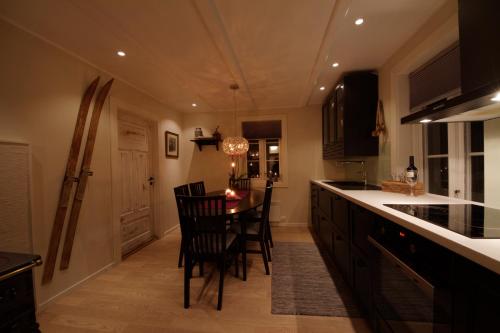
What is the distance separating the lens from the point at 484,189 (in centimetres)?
146

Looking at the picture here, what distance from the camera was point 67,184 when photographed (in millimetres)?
2018

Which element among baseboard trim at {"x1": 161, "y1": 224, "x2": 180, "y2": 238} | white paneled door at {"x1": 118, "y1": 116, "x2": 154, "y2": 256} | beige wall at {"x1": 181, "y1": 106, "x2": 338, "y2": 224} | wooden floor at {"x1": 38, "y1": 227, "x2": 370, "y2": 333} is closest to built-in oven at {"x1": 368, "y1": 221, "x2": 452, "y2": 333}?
wooden floor at {"x1": 38, "y1": 227, "x2": 370, "y2": 333}

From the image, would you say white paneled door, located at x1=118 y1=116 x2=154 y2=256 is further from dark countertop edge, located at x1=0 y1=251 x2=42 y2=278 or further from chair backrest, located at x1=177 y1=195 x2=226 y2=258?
dark countertop edge, located at x1=0 y1=251 x2=42 y2=278

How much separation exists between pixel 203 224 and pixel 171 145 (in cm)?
260

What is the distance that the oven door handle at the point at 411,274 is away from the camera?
2.84 ft

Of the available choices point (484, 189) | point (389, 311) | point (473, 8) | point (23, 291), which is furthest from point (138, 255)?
point (473, 8)

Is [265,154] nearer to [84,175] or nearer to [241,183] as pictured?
[241,183]

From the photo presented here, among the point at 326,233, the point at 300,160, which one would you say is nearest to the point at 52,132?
the point at 326,233

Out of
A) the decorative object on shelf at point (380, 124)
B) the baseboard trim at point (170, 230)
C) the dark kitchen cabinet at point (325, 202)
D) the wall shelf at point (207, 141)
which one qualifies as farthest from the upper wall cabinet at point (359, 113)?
the baseboard trim at point (170, 230)

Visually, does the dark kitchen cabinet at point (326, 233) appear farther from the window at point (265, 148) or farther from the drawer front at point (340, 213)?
the window at point (265, 148)

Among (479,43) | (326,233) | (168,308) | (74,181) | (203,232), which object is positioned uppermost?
(479,43)

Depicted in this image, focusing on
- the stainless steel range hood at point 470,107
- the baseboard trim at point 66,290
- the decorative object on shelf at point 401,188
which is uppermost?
the stainless steel range hood at point 470,107

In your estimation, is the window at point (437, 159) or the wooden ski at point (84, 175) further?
the wooden ski at point (84, 175)

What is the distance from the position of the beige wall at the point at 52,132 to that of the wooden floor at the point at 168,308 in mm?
263
